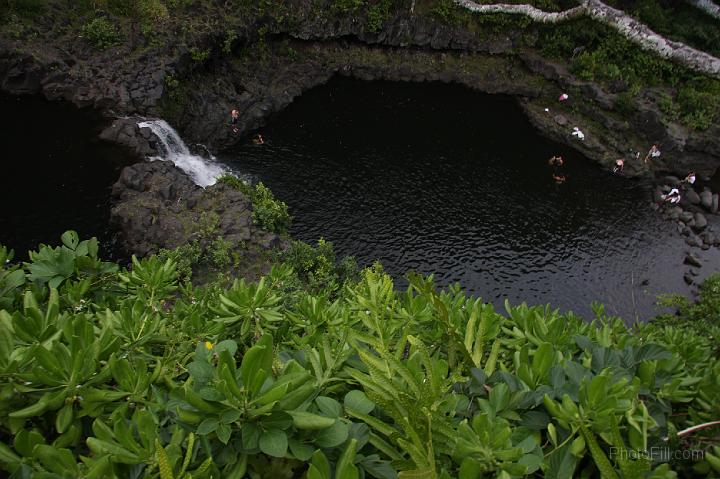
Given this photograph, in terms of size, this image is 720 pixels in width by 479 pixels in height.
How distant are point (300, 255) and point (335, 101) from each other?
11.3 metres

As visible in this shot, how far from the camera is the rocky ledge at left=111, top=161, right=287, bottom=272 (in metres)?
13.2

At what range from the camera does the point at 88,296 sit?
10.7 feet

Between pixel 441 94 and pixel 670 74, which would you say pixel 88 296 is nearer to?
pixel 441 94

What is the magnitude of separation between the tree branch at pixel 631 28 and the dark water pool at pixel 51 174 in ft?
65.1

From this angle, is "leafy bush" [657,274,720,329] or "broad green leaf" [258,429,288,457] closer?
"broad green leaf" [258,429,288,457]

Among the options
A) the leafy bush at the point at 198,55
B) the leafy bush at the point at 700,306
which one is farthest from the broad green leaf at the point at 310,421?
the leafy bush at the point at 198,55

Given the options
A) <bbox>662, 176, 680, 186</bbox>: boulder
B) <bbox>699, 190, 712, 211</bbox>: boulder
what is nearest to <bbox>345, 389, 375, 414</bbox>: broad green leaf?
<bbox>699, 190, 712, 211</bbox>: boulder

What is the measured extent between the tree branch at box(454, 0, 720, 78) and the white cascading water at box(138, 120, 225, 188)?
16698mm

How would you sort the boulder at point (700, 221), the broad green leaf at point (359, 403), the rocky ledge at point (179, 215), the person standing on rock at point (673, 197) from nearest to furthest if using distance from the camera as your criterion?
the broad green leaf at point (359, 403), the rocky ledge at point (179, 215), the boulder at point (700, 221), the person standing on rock at point (673, 197)

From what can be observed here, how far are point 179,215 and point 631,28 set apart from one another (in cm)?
2254

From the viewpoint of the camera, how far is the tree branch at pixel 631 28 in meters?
21.9

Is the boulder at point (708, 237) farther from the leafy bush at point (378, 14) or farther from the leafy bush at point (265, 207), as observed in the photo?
the leafy bush at point (378, 14)

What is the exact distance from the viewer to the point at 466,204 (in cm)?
1766

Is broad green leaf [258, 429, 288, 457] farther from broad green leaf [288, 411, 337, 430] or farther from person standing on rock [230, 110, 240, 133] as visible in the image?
person standing on rock [230, 110, 240, 133]
